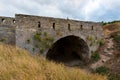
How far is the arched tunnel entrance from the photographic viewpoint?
23086mm

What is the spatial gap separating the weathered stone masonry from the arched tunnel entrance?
1.45m

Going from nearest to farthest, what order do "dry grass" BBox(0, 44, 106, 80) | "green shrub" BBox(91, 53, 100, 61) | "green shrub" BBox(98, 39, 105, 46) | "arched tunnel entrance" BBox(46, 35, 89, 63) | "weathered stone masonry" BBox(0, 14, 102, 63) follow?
"dry grass" BBox(0, 44, 106, 80), "weathered stone masonry" BBox(0, 14, 102, 63), "green shrub" BBox(91, 53, 100, 61), "arched tunnel entrance" BBox(46, 35, 89, 63), "green shrub" BBox(98, 39, 105, 46)

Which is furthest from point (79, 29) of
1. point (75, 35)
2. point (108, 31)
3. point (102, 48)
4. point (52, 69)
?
point (52, 69)

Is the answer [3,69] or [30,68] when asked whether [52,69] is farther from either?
[3,69]

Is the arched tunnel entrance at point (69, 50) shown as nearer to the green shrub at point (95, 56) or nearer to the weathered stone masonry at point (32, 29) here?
the green shrub at point (95, 56)

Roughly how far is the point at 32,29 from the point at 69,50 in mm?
7705

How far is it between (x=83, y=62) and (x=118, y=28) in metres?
6.07

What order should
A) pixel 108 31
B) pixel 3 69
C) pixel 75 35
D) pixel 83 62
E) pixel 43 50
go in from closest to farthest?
pixel 3 69 < pixel 43 50 < pixel 75 35 < pixel 83 62 < pixel 108 31

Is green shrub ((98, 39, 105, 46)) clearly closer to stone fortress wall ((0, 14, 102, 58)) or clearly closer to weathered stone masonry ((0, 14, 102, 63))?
weathered stone masonry ((0, 14, 102, 63))

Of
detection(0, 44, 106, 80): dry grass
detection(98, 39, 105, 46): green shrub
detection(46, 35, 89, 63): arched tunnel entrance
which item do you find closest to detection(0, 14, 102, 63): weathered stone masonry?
detection(46, 35, 89, 63): arched tunnel entrance

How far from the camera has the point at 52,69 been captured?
8789mm

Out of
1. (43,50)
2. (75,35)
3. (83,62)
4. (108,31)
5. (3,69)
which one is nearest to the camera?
(3,69)

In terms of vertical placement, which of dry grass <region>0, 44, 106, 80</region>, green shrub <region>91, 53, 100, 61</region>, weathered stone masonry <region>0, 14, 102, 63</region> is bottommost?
green shrub <region>91, 53, 100, 61</region>

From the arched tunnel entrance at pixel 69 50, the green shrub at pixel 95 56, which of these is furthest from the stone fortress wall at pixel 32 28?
the green shrub at pixel 95 56
